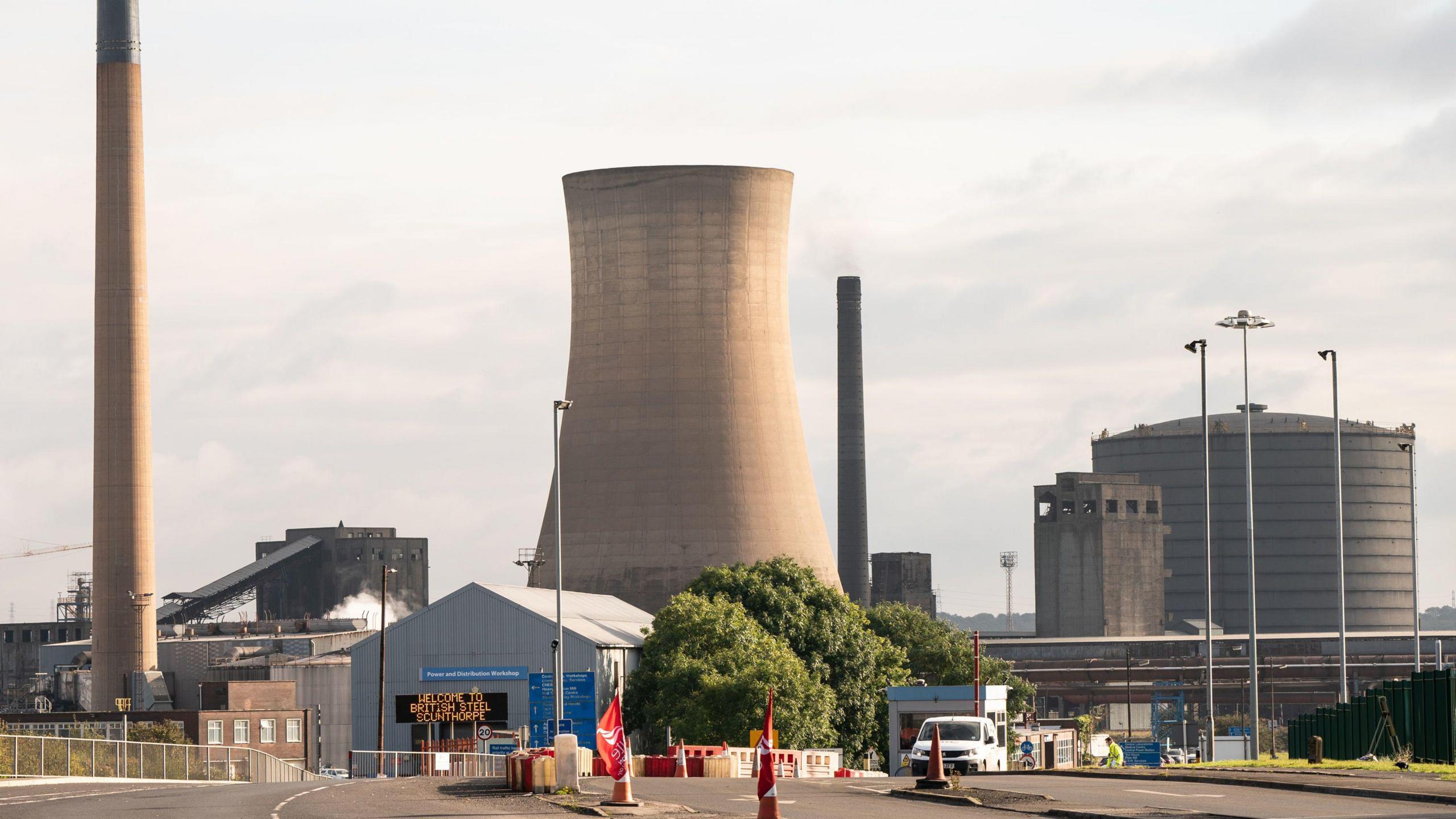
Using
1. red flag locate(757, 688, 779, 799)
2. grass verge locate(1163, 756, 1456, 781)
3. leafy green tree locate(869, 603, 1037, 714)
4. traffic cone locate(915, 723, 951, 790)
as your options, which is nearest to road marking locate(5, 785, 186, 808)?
red flag locate(757, 688, 779, 799)

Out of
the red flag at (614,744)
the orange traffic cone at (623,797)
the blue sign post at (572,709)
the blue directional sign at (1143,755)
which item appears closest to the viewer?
the orange traffic cone at (623,797)

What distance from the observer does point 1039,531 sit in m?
150

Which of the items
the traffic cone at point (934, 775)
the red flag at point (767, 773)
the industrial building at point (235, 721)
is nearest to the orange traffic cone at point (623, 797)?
the red flag at point (767, 773)

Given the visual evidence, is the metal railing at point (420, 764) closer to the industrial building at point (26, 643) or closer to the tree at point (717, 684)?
the tree at point (717, 684)

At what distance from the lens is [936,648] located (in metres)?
77.9

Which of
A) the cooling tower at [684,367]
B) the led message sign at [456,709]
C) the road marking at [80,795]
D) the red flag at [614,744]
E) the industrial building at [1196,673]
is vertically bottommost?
the industrial building at [1196,673]

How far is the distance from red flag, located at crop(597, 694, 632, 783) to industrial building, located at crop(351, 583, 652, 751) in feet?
108

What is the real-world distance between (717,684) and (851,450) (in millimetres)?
51230

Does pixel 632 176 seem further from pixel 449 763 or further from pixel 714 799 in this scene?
pixel 714 799

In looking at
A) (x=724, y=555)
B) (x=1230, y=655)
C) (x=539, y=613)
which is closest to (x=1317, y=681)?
(x=1230, y=655)

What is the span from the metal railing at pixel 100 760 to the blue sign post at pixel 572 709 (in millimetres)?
6384

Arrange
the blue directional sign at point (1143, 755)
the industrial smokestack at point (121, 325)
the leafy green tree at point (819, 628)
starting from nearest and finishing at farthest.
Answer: the blue directional sign at point (1143, 755) < the leafy green tree at point (819, 628) < the industrial smokestack at point (121, 325)

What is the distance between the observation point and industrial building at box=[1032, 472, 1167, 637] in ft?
485

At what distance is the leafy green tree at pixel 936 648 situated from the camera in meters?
77.9
